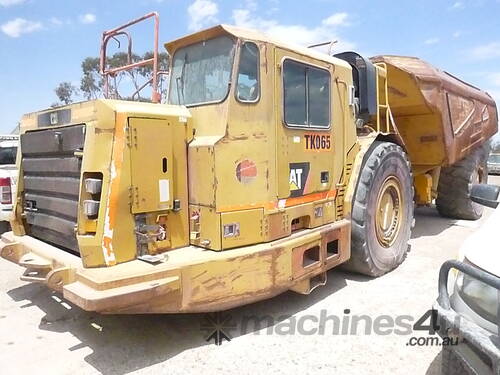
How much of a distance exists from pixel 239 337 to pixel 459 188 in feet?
21.8

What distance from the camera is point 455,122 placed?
7.00 m

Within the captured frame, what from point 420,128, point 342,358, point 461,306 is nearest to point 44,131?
point 342,358

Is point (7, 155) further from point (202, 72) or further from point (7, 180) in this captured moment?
point (202, 72)

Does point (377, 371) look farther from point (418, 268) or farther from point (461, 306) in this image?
point (418, 268)

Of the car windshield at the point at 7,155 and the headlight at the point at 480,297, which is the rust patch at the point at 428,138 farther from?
the car windshield at the point at 7,155

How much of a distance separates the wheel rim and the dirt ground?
690 millimetres

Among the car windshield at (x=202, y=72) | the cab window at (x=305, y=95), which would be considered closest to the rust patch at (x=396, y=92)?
the cab window at (x=305, y=95)

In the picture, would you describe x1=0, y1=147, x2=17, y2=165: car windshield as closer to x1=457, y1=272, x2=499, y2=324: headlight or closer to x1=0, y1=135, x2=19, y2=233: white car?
x1=0, y1=135, x2=19, y2=233: white car

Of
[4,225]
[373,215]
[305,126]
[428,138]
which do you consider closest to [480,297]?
[305,126]

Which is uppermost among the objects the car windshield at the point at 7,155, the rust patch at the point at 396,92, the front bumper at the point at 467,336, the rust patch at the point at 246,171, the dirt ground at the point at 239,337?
the rust patch at the point at 396,92

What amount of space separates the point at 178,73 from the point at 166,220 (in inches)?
59.6

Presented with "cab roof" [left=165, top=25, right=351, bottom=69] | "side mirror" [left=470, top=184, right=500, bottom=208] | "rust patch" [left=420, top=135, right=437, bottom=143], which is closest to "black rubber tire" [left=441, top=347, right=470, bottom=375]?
"side mirror" [left=470, top=184, right=500, bottom=208]

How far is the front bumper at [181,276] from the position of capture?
2867 millimetres

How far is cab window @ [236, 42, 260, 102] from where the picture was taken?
137 inches
